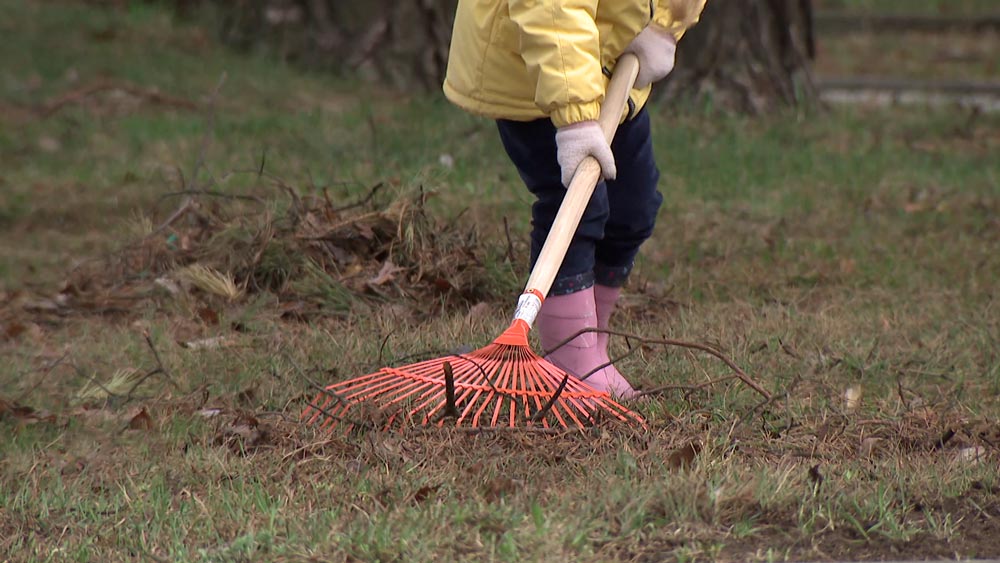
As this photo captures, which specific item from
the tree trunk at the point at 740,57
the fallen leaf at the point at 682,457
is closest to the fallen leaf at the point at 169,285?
the fallen leaf at the point at 682,457

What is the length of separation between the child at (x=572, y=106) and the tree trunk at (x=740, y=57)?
3.66 metres

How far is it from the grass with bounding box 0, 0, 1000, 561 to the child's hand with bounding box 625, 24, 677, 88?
842 millimetres

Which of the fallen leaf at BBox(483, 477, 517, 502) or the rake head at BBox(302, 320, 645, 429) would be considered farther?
the rake head at BBox(302, 320, 645, 429)

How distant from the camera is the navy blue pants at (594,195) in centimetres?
383

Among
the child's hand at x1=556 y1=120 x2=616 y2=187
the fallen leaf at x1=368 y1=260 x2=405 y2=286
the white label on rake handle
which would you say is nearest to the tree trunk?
the fallen leaf at x1=368 y1=260 x2=405 y2=286

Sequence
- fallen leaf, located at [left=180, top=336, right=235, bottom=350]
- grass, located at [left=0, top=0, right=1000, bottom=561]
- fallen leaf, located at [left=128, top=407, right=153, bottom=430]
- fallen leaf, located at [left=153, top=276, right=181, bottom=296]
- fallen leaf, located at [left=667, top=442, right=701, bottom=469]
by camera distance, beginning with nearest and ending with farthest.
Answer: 1. grass, located at [left=0, top=0, right=1000, bottom=561]
2. fallen leaf, located at [left=667, top=442, right=701, bottom=469]
3. fallen leaf, located at [left=128, top=407, right=153, bottom=430]
4. fallen leaf, located at [left=180, top=336, right=235, bottom=350]
5. fallen leaf, located at [left=153, top=276, right=181, bottom=296]

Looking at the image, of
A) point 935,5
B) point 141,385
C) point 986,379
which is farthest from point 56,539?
point 935,5

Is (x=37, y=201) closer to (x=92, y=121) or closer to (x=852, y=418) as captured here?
(x=92, y=121)

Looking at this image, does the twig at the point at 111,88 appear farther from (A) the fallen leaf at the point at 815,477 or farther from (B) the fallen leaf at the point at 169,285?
(A) the fallen leaf at the point at 815,477

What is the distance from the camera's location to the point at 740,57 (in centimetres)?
764

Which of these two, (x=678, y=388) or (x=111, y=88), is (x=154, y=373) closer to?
(x=678, y=388)

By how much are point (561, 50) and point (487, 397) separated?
946 mm

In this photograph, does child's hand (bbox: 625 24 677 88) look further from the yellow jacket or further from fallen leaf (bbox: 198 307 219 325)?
fallen leaf (bbox: 198 307 219 325)

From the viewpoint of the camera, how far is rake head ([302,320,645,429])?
352 cm
